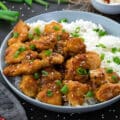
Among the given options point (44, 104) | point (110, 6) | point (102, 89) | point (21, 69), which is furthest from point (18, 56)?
point (110, 6)

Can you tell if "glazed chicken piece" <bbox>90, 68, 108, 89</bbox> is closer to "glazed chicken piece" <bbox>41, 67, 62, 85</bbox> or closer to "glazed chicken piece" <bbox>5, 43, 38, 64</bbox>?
"glazed chicken piece" <bbox>41, 67, 62, 85</bbox>

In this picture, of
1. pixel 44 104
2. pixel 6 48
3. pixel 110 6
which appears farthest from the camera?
pixel 110 6

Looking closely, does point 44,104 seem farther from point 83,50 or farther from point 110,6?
point 110,6

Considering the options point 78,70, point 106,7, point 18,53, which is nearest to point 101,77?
point 78,70

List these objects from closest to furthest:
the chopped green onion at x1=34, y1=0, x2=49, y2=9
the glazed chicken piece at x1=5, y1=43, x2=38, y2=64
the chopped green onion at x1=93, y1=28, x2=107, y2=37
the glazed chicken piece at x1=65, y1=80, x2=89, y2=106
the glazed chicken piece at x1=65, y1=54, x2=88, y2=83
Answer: the glazed chicken piece at x1=65, y1=80, x2=89, y2=106 → the glazed chicken piece at x1=65, y1=54, x2=88, y2=83 → the glazed chicken piece at x1=5, y1=43, x2=38, y2=64 → the chopped green onion at x1=93, y1=28, x2=107, y2=37 → the chopped green onion at x1=34, y1=0, x2=49, y2=9

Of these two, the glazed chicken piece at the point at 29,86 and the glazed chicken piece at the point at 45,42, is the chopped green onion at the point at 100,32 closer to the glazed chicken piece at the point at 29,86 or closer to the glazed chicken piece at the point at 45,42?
the glazed chicken piece at the point at 45,42

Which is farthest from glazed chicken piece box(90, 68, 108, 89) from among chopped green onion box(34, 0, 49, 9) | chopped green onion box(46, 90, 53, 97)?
chopped green onion box(34, 0, 49, 9)

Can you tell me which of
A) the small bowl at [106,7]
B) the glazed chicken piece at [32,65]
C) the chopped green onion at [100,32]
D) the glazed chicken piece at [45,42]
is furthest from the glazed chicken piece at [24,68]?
the small bowl at [106,7]
